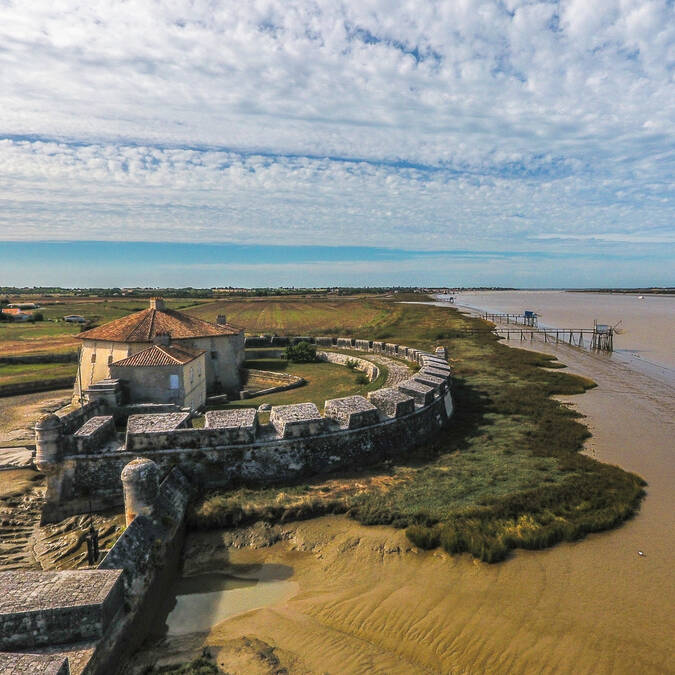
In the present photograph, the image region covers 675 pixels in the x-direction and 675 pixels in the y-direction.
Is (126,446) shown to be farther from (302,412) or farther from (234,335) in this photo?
(234,335)

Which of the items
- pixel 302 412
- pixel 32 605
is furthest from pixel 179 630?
pixel 302 412

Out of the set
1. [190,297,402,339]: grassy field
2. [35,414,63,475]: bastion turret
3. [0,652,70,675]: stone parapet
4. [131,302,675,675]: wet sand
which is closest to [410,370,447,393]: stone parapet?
[131,302,675,675]: wet sand

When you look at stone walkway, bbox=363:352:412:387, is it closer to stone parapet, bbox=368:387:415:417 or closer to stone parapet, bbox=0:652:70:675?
stone parapet, bbox=368:387:415:417

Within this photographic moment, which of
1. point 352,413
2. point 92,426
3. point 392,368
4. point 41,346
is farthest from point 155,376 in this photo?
point 41,346

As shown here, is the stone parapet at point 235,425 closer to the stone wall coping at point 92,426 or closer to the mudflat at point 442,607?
the mudflat at point 442,607

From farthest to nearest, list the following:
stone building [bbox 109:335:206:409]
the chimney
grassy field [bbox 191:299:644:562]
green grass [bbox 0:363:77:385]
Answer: green grass [bbox 0:363:77:385] → the chimney → stone building [bbox 109:335:206:409] → grassy field [bbox 191:299:644:562]

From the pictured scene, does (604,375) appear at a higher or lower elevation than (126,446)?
lower
